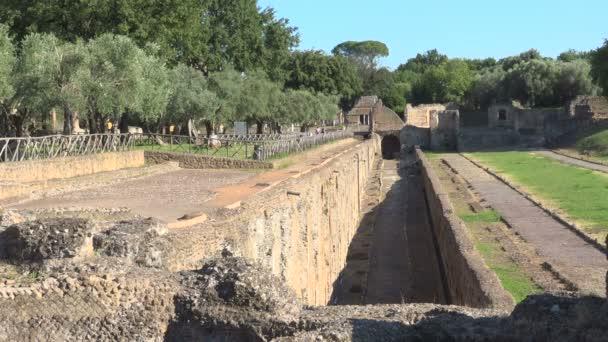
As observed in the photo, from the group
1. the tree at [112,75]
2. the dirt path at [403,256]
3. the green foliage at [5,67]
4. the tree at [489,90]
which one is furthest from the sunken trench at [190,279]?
the tree at [489,90]

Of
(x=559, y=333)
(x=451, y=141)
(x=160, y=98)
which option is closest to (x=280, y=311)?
(x=559, y=333)

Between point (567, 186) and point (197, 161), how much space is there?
482 inches

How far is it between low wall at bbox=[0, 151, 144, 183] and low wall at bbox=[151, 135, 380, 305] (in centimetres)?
594

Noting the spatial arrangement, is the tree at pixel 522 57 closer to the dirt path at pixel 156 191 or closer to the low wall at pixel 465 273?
the dirt path at pixel 156 191

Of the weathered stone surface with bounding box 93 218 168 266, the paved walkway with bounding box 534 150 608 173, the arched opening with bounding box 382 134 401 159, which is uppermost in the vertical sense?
the weathered stone surface with bounding box 93 218 168 266

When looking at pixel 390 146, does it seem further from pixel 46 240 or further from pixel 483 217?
pixel 46 240

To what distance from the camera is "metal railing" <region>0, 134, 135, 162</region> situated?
17188 millimetres

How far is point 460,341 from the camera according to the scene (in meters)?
5.24

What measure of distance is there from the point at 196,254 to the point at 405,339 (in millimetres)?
3469

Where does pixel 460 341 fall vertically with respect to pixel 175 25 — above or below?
below

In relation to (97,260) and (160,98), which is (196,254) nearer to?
(97,260)

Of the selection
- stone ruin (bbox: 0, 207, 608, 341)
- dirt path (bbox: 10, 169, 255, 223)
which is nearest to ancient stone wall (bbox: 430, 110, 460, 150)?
dirt path (bbox: 10, 169, 255, 223)

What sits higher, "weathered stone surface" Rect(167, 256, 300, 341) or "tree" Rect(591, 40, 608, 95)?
"tree" Rect(591, 40, 608, 95)

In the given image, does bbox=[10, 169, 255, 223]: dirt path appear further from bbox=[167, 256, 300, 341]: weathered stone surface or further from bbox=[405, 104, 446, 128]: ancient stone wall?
bbox=[405, 104, 446, 128]: ancient stone wall
